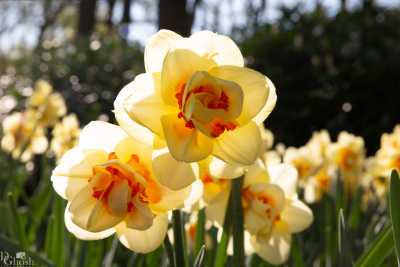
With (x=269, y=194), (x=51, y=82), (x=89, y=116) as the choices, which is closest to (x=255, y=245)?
(x=269, y=194)

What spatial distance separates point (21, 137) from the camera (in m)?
2.78

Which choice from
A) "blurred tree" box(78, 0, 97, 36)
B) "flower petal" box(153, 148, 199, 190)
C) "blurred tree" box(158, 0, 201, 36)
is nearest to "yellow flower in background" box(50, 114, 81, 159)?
"flower petal" box(153, 148, 199, 190)

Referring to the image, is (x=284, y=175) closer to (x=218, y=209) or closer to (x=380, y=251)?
(x=218, y=209)

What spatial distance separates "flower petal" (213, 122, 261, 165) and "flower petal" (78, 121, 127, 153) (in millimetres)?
170

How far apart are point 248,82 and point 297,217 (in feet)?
1.98

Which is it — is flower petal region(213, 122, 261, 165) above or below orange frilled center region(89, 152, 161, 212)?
above

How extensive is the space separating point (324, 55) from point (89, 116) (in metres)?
2.28

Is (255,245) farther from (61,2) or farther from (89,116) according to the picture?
(61,2)

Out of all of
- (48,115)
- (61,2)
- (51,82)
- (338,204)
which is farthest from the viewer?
(61,2)

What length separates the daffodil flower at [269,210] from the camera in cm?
124

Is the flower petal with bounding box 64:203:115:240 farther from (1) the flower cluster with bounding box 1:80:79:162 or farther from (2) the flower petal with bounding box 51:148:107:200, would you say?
(1) the flower cluster with bounding box 1:80:79:162

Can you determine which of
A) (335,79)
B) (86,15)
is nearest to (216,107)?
(335,79)

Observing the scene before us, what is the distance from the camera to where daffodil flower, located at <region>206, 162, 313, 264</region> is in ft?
4.08

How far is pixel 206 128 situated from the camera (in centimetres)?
81
